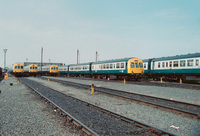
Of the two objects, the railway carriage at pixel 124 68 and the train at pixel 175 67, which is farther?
the railway carriage at pixel 124 68

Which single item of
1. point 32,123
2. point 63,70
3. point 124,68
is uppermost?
point 124,68

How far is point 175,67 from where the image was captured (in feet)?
74.0

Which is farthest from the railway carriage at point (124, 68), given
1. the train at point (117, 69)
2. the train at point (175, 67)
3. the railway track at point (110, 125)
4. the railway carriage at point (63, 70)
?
the railway carriage at point (63, 70)

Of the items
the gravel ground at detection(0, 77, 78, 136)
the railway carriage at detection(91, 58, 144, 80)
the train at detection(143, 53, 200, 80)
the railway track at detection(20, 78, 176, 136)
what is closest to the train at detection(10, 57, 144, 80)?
the railway carriage at detection(91, 58, 144, 80)

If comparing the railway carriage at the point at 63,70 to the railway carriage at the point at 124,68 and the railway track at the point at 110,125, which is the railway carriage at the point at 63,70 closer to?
the railway carriage at the point at 124,68

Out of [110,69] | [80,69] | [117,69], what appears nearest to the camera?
[117,69]

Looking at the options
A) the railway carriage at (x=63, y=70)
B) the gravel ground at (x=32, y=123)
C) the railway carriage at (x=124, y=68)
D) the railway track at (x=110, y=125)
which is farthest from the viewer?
the railway carriage at (x=63, y=70)

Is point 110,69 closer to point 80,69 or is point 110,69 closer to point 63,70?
point 80,69

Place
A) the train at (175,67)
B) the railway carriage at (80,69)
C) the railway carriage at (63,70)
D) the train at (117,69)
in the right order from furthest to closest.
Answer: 1. the railway carriage at (63,70)
2. the railway carriage at (80,69)
3. the train at (117,69)
4. the train at (175,67)

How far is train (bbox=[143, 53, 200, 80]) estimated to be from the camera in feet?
65.3

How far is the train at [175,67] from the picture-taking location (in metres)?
19.9

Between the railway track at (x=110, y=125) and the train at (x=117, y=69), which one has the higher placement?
the train at (x=117, y=69)

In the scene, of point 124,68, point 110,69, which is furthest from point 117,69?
point 110,69

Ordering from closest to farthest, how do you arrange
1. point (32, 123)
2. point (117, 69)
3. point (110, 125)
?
point (110, 125) → point (32, 123) → point (117, 69)
